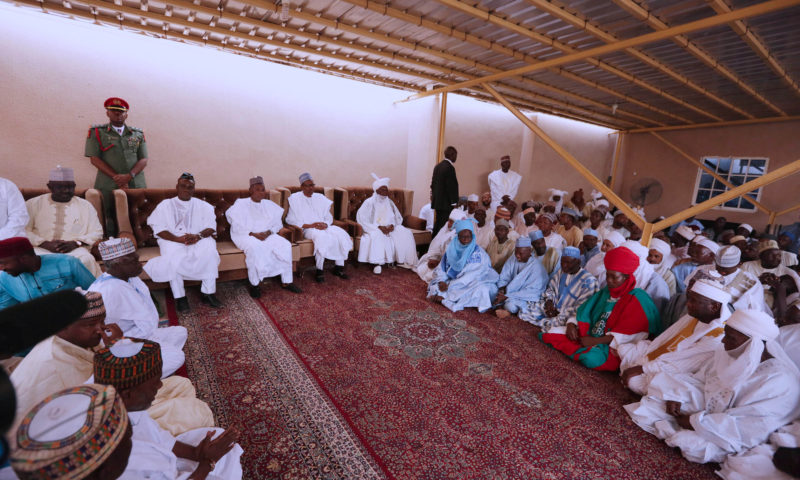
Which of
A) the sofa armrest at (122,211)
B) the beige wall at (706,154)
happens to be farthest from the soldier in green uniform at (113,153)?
the beige wall at (706,154)

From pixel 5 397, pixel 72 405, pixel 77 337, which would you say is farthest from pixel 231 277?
pixel 5 397

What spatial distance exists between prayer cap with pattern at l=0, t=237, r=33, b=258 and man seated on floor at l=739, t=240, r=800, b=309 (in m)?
5.84

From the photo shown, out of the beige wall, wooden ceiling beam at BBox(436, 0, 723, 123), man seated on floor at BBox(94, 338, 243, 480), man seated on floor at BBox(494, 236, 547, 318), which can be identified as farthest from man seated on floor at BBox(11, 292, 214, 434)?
the beige wall

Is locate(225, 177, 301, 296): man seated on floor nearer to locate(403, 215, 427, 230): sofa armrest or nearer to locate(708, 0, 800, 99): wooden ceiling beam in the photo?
locate(403, 215, 427, 230): sofa armrest

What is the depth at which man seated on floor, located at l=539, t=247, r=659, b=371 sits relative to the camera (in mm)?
3074

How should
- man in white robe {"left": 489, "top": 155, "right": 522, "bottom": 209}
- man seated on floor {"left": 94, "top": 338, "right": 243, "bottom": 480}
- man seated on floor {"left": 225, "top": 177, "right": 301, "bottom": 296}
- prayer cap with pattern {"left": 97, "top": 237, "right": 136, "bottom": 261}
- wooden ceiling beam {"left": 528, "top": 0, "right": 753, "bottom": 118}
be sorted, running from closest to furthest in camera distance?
1. man seated on floor {"left": 94, "top": 338, "right": 243, "bottom": 480}
2. prayer cap with pattern {"left": 97, "top": 237, "right": 136, "bottom": 261}
3. wooden ceiling beam {"left": 528, "top": 0, "right": 753, "bottom": 118}
4. man seated on floor {"left": 225, "top": 177, "right": 301, "bottom": 296}
5. man in white robe {"left": 489, "top": 155, "right": 522, "bottom": 209}

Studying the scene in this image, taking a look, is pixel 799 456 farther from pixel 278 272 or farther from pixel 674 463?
pixel 278 272

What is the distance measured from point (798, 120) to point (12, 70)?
14199 mm

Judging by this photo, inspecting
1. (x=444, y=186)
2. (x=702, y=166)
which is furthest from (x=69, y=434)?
(x=702, y=166)

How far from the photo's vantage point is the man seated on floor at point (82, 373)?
158 cm

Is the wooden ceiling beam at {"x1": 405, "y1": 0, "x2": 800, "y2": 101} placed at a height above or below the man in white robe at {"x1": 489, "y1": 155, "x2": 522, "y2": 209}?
above

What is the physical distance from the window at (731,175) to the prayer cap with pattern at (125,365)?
12439mm

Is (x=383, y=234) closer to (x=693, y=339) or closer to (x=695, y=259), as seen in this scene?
(x=695, y=259)

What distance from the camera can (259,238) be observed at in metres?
4.57
